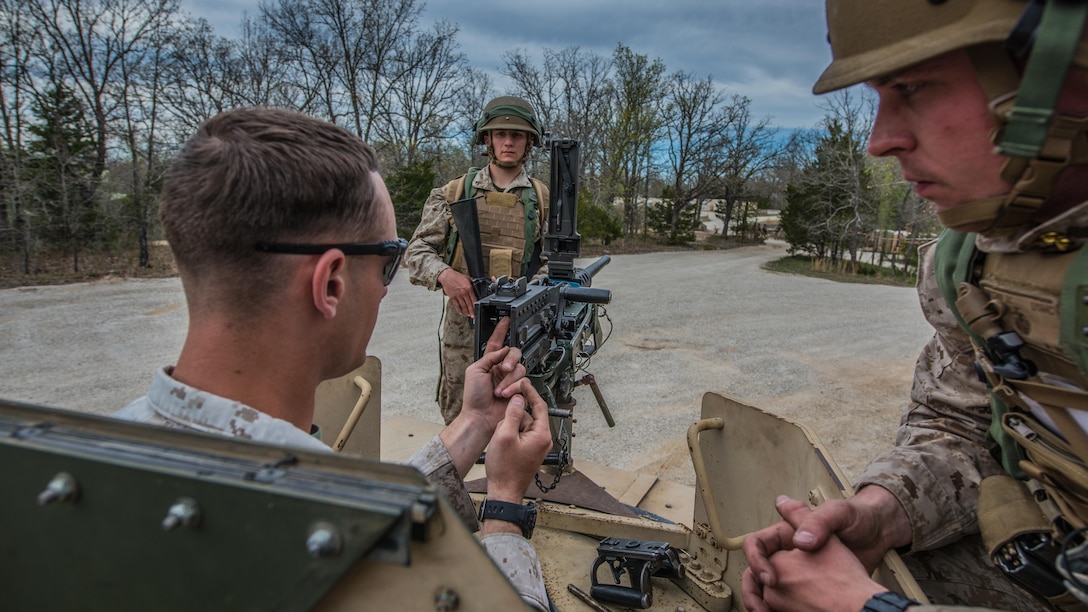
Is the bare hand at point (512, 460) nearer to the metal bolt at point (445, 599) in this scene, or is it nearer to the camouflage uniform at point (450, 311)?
the metal bolt at point (445, 599)

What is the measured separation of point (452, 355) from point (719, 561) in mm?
2436

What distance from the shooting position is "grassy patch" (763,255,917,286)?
19234 millimetres

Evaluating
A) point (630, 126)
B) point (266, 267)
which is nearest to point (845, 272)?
point (630, 126)

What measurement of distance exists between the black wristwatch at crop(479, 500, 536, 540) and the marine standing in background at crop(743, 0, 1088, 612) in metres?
0.56

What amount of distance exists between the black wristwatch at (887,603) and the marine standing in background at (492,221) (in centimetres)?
310

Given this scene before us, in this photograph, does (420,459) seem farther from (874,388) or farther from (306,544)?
(874,388)

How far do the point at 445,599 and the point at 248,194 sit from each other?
89 centimetres

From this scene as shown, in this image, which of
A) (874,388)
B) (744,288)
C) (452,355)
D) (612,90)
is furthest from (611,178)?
(452,355)

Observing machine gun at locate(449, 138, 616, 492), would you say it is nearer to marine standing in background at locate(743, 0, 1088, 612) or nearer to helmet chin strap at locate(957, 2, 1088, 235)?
marine standing in background at locate(743, 0, 1088, 612)

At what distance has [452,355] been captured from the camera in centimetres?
434

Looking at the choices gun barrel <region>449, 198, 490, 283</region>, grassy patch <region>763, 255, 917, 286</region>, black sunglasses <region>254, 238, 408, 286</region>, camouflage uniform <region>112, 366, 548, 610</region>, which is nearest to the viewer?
camouflage uniform <region>112, 366, 548, 610</region>

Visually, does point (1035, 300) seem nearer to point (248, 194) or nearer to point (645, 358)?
point (248, 194)

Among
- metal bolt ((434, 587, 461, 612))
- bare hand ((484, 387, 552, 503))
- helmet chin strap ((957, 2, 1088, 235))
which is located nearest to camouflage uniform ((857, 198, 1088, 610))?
helmet chin strap ((957, 2, 1088, 235))

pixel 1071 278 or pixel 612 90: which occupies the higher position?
pixel 612 90
